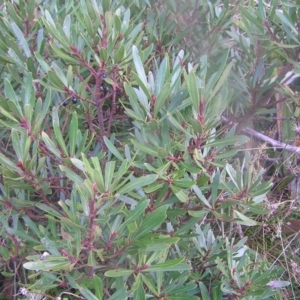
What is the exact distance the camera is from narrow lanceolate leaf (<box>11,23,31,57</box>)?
107cm

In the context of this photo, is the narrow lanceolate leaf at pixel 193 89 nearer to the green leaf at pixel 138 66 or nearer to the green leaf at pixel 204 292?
the green leaf at pixel 138 66

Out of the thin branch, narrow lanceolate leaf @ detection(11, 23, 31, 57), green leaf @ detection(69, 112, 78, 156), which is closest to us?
green leaf @ detection(69, 112, 78, 156)

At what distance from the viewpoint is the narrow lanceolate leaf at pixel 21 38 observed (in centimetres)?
107

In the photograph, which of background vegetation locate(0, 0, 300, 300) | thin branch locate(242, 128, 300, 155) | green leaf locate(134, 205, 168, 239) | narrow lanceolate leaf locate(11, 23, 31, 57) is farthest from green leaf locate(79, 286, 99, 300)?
thin branch locate(242, 128, 300, 155)

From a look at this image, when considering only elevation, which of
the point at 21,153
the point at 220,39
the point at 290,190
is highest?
the point at 220,39

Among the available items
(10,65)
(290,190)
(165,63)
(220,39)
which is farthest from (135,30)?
(290,190)

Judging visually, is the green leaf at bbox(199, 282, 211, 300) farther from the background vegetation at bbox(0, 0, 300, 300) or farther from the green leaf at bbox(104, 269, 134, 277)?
the green leaf at bbox(104, 269, 134, 277)

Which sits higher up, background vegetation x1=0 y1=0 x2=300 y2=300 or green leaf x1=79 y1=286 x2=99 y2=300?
background vegetation x1=0 y1=0 x2=300 y2=300

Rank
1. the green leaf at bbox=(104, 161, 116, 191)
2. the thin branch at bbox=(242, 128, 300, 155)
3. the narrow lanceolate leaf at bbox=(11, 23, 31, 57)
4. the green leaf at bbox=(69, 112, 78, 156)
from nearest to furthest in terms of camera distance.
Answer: the green leaf at bbox=(104, 161, 116, 191) → the green leaf at bbox=(69, 112, 78, 156) → the narrow lanceolate leaf at bbox=(11, 23, 31, 57) → the thin branch at bbox=(242, 128, 300, 155)

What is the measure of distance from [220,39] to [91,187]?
32.8 inches

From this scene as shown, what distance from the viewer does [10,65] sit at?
111cm

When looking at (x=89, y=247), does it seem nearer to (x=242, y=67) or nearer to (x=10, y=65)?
(x=10, y=65)

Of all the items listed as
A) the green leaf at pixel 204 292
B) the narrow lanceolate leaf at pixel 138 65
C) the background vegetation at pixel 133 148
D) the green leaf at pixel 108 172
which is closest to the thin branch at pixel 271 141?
the background vegetation at pixel 133 148

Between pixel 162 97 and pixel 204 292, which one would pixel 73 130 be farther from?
pixel 204 292
